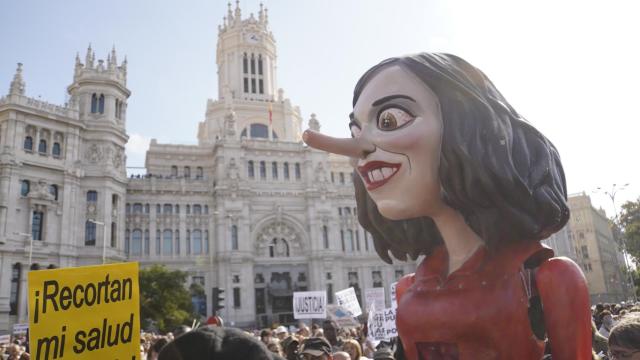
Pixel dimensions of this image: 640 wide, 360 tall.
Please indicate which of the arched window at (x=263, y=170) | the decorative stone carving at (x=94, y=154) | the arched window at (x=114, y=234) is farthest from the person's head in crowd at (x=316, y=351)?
the arched window at (x=263, y=170)

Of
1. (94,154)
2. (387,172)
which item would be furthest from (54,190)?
(387,172)

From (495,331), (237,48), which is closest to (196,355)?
(495,331)

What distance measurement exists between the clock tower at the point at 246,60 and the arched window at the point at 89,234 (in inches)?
861

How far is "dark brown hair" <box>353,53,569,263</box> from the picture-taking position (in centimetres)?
241

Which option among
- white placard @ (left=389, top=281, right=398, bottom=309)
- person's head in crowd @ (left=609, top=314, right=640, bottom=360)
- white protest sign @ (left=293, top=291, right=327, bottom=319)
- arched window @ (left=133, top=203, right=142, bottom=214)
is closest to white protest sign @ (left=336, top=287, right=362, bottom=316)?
white protest sign @ (left=293, top=291, right=327, bottom=319)

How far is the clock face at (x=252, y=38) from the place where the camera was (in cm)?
5753

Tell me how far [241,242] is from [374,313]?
1328 inches

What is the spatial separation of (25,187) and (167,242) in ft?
41.8

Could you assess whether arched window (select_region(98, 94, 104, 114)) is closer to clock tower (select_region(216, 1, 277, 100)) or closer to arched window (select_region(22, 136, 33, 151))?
arched window (select_region(22, 136, 33, 151))

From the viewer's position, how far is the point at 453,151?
97.9 inches

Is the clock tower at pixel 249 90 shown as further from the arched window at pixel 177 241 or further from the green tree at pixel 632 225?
the green tree at pixel 632 225

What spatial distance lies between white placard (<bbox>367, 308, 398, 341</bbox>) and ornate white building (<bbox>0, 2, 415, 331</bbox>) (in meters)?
21.9

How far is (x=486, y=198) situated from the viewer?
8.04 feet

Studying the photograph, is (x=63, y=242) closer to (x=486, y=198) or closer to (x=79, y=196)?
(x=79, y=196)
